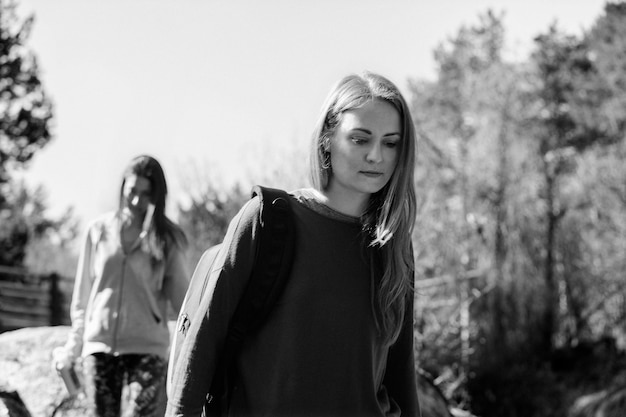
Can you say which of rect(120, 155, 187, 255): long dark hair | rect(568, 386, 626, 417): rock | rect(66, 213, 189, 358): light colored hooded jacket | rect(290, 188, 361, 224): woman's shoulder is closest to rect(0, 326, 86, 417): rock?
rect(66, 213, 189, 358): light colored hooded jacket

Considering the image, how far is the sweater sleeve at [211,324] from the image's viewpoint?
212cm

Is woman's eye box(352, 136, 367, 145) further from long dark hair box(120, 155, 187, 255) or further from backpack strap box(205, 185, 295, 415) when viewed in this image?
long dark hair box(120, 155, 187, 255)

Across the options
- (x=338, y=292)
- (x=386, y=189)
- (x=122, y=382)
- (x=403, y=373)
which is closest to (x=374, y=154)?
(x=386, y=189)

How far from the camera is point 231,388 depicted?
7.28 feet

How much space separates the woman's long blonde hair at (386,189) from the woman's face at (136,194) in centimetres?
200

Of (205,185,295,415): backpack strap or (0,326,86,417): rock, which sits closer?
(205,185,295,415): backpack strap

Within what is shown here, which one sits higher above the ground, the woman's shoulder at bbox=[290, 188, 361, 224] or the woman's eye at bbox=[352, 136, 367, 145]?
the woman's eye at bbox=[352, 136, 367, 145]

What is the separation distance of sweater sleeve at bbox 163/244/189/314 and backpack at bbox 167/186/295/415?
6.47ft

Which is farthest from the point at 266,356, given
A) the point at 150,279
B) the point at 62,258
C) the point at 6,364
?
the point at 62,258

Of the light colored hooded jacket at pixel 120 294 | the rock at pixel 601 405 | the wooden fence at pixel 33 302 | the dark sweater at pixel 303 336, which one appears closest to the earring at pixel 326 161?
the dark sweater at pixel 303 336

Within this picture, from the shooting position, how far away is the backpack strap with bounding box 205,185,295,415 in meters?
2.19

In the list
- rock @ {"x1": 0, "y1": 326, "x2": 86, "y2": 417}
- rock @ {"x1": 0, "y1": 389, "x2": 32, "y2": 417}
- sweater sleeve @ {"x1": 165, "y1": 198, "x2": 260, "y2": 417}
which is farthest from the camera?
rock @ {"x1": 0, "y1": 326, "x2": 86, "y2": 417}

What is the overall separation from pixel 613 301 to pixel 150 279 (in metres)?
17.4

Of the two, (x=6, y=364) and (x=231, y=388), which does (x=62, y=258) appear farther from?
(x=231, y=388)
